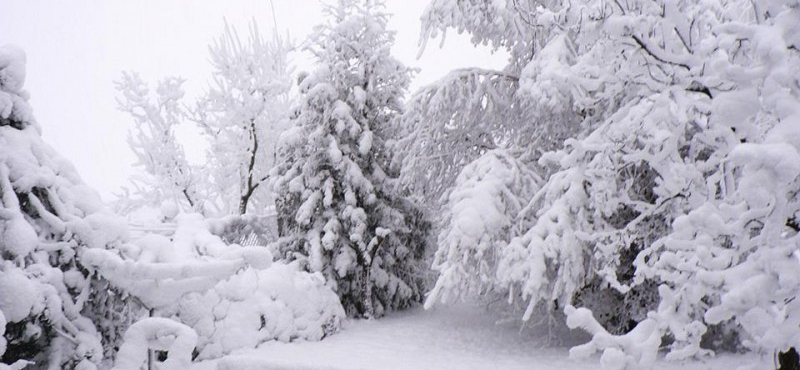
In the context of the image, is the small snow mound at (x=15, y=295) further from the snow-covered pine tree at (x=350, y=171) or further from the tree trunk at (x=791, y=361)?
the snow-covered pine tree at (x=350, y=171)

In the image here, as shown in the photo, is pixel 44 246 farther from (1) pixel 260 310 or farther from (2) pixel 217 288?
(1) pixel 260 310

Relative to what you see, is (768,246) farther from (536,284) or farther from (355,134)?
(355,134)

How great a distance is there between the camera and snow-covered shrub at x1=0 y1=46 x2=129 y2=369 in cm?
407

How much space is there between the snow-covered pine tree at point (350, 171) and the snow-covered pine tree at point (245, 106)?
14.8 feet

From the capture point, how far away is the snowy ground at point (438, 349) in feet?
23.6

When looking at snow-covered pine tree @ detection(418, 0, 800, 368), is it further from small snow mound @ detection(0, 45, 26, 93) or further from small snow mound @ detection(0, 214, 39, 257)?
small snow mound @ detection(0, 45, 26, 93)

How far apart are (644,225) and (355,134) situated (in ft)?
19.6

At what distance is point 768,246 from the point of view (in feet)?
8.60

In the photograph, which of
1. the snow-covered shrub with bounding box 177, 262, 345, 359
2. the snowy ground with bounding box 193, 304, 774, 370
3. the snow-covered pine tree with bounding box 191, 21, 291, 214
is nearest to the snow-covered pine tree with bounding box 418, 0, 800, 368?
the snowy ground with bounding box 193, 304, 774, 370

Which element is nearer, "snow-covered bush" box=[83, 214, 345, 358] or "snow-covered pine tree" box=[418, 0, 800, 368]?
"snow-covered pine tree" box=[418, 0, 800, 368]

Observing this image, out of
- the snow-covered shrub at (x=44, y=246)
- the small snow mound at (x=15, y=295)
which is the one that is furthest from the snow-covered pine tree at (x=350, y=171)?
the small snow mound at (x=15, y=295)

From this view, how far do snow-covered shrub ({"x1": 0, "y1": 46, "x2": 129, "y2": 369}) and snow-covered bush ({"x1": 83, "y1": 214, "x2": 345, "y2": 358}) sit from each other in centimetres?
31

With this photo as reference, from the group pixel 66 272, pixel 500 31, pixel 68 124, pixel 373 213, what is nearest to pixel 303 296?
pixel 373 213

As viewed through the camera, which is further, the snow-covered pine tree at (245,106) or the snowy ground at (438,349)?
the snow-covered pine tree at (245,106)
